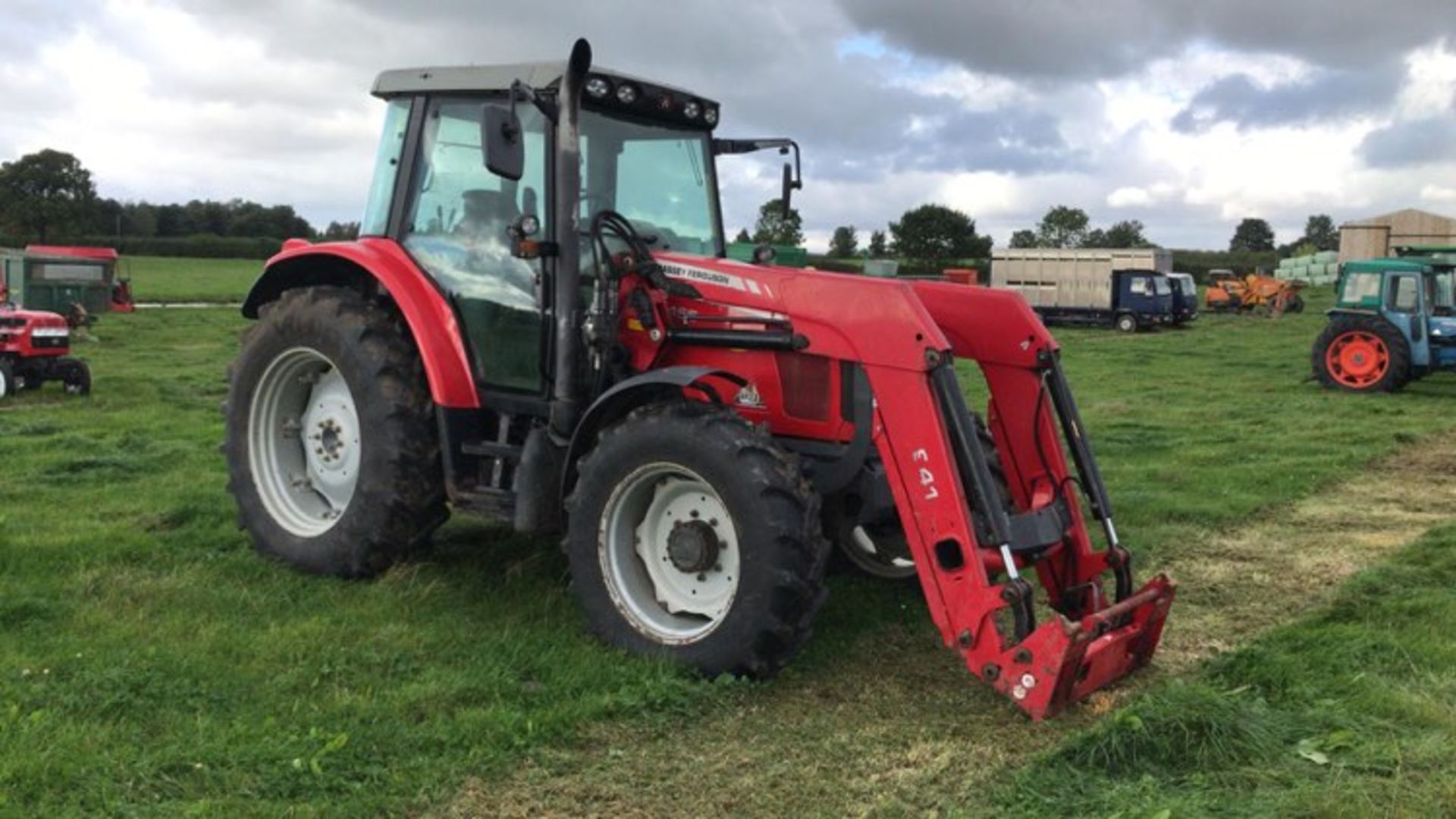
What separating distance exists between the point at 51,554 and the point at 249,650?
6.94ft

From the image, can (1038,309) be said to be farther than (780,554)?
Yes

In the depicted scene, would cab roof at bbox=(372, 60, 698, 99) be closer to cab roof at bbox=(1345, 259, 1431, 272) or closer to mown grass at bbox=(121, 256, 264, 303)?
cab roof at bbox=(1345, 259, 1431, 272)

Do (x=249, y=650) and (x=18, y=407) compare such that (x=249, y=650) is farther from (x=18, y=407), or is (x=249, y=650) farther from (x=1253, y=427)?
(x=1253, y=427)

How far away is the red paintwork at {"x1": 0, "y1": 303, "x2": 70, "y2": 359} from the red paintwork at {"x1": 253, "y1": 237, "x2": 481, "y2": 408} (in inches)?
389

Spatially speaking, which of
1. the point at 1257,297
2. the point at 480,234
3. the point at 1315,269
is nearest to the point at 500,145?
the point at 480,234

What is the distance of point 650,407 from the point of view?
16.3 feet

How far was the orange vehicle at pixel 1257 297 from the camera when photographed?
40.4 meters

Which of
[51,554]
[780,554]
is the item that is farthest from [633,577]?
[51,554]

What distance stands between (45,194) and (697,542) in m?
75.4

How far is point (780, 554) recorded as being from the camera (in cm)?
455

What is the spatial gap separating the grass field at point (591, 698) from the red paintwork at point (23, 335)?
7.19m

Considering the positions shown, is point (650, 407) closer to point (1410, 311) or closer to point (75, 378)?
point (75, 378)

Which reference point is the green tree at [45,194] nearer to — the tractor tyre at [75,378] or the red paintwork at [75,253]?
the red paintwork at [75,253]

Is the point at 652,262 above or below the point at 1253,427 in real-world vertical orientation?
above
